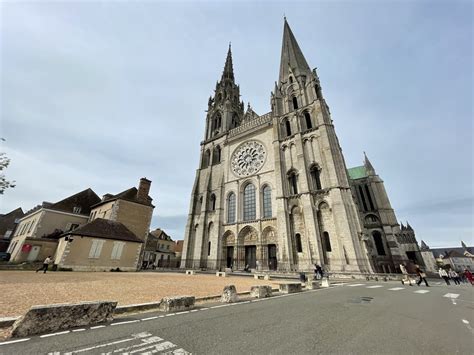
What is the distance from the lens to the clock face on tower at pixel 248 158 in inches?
1109

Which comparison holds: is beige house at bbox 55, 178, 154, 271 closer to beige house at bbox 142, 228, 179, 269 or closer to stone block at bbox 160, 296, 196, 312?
beige house at bbox 142, 228, 179, 269

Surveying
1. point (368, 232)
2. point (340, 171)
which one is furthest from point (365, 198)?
point (340, 171)

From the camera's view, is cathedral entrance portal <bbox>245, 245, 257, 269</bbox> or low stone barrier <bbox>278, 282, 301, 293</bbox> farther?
cathedral entrance portal <bbox>245, 245, 257, 269</bbox>

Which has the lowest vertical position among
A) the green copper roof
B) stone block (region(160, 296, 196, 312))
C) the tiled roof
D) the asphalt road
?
the asphalt road

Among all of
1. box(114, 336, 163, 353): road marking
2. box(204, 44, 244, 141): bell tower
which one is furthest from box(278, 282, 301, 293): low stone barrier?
box(204, 44, 244, 141): bell tower

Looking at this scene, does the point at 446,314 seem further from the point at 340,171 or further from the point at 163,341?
the point at 340,171

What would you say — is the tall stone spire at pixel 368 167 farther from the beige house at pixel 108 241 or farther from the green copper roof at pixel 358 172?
the beige house at pixel 108 241

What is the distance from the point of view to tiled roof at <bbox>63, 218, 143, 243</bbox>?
1698 centimetres

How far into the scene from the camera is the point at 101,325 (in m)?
3.47

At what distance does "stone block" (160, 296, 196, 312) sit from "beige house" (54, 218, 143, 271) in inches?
645

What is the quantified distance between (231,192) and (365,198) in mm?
24003

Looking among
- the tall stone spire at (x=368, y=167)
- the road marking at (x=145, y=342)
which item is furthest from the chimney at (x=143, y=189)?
the tall stone spire at (x=368, y=167)

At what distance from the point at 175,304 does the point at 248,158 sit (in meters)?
25.6

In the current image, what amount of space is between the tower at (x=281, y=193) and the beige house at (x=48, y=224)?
14.7 m
